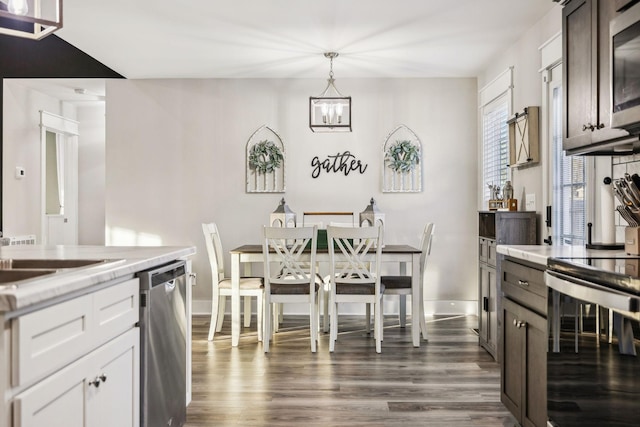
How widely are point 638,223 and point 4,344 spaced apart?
7.91ft

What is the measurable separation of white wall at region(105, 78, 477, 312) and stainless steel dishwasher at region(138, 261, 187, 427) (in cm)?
331

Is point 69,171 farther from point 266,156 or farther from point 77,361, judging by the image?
point 77,361

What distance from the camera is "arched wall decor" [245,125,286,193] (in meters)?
5.65

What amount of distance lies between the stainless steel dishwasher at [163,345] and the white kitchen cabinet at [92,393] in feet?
0.21

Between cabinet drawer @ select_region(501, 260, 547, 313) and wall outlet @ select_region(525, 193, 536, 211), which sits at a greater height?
wall outlet @ select_region(525, 193, 536, 211)

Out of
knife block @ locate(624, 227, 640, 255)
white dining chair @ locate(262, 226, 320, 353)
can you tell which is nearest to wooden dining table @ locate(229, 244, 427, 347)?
white dining chair @ locate(262, 226, 320, 353)

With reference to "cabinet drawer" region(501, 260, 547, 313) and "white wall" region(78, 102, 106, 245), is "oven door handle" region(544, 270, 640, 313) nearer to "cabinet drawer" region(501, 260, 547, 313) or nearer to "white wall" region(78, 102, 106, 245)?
"cabinet drawer" region(501, 260, 547, 313)

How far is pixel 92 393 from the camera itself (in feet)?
5.12

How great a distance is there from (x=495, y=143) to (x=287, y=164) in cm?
219

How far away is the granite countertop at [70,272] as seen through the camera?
3.89ft

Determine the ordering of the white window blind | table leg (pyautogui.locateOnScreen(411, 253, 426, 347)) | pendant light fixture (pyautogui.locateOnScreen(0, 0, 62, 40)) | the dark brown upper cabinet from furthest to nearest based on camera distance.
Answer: table leg (pyautogui.locateOnScreen(411, 253, 426, 347)) → the white window blind → the dark brown upper cabinet → pendant light fixture (pyautogui.locateOnScreen(0, 0, 62, 40))

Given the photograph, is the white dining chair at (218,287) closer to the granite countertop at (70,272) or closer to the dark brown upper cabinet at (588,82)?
the granite countertop at (70,272)

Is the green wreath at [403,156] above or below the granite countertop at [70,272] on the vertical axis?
above

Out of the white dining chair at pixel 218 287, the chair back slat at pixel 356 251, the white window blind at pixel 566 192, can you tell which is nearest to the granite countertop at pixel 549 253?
the white window blind at pixel 566 192
